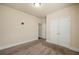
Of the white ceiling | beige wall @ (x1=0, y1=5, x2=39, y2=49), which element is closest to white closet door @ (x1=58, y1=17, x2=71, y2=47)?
the white ceiling

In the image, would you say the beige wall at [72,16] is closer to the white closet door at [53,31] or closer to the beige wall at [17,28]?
the white closet door at [53,31]

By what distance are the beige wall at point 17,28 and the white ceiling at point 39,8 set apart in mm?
147

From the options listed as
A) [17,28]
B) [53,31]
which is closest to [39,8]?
[53,31]

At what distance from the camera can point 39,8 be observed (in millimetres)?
1725

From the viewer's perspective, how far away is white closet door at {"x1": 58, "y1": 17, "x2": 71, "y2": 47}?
172cm

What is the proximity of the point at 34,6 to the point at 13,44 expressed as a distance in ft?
3.83

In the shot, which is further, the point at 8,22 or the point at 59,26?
the point at 8,22

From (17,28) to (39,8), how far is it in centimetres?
86

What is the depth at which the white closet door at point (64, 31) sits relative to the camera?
5.65 ft

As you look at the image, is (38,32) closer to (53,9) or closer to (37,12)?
(37,12)

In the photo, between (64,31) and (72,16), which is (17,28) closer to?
(64,31)

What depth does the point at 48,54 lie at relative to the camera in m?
1.59

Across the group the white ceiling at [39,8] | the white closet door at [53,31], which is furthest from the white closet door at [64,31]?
the white ceiling at [39,8]
